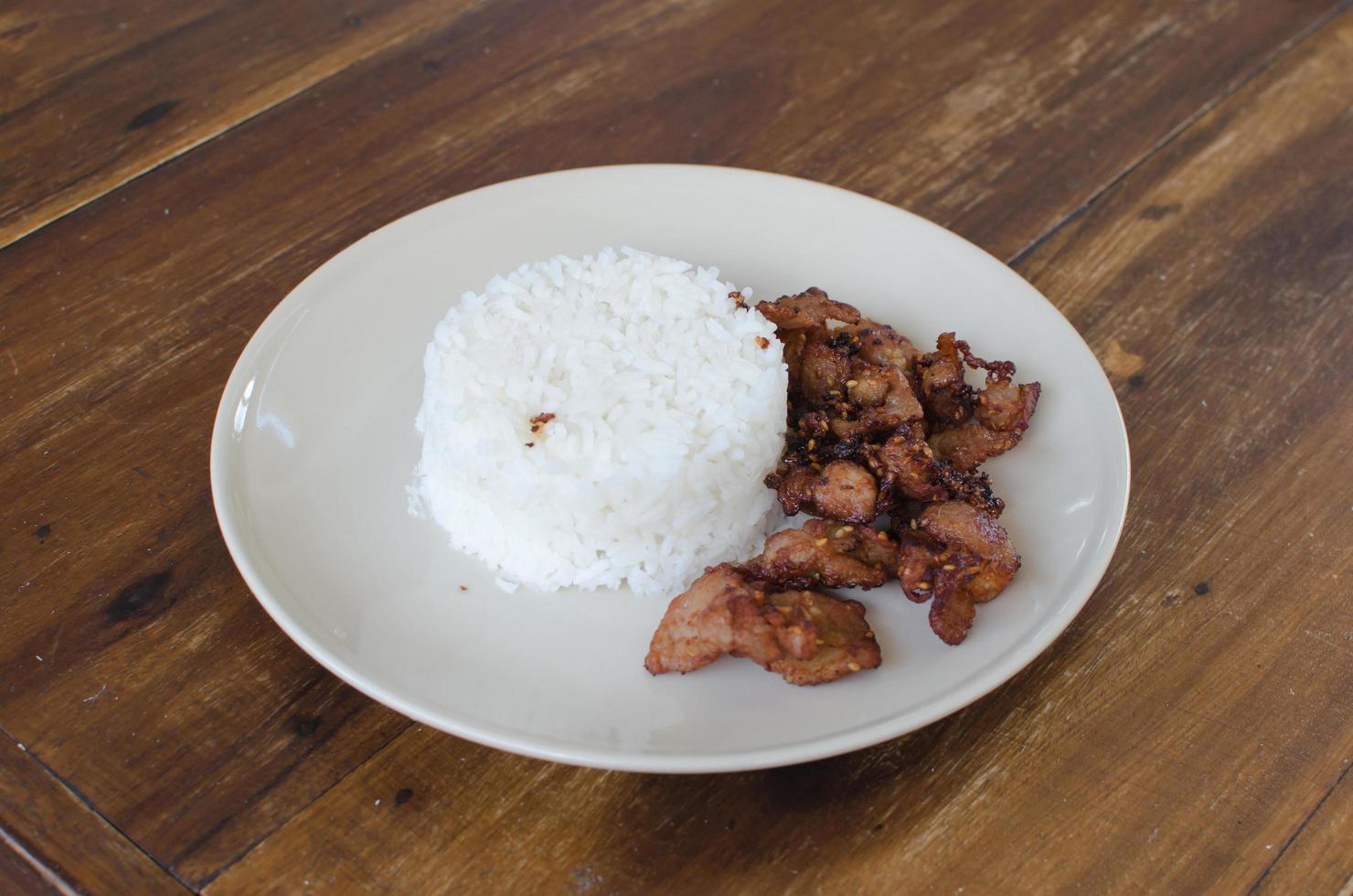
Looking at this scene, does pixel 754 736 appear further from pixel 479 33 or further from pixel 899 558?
pixel 479 33

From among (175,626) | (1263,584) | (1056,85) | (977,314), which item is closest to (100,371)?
(175,626)

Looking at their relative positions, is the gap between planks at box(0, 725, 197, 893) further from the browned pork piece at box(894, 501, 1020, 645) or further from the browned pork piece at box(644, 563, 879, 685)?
the browned pork piece at box(894, 501, 1020, 645)

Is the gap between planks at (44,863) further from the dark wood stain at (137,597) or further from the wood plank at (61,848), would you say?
the dark wood stain at (137,597)

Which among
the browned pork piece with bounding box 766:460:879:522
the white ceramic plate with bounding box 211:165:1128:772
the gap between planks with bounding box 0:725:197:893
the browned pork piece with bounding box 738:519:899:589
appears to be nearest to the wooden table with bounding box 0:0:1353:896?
the gap between planks with bounding box 0:725:197:893

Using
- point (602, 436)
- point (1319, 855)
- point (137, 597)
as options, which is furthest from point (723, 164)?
point (1319, 855)

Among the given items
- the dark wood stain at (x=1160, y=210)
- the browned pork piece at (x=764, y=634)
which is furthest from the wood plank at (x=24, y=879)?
the dark wood stain at (x=1160, y=210)

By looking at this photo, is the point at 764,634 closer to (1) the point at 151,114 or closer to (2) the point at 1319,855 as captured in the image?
(2) the point at 1319,855

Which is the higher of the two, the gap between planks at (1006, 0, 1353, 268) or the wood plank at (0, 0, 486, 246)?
the wood plank at (0, 0, 486, 246)
